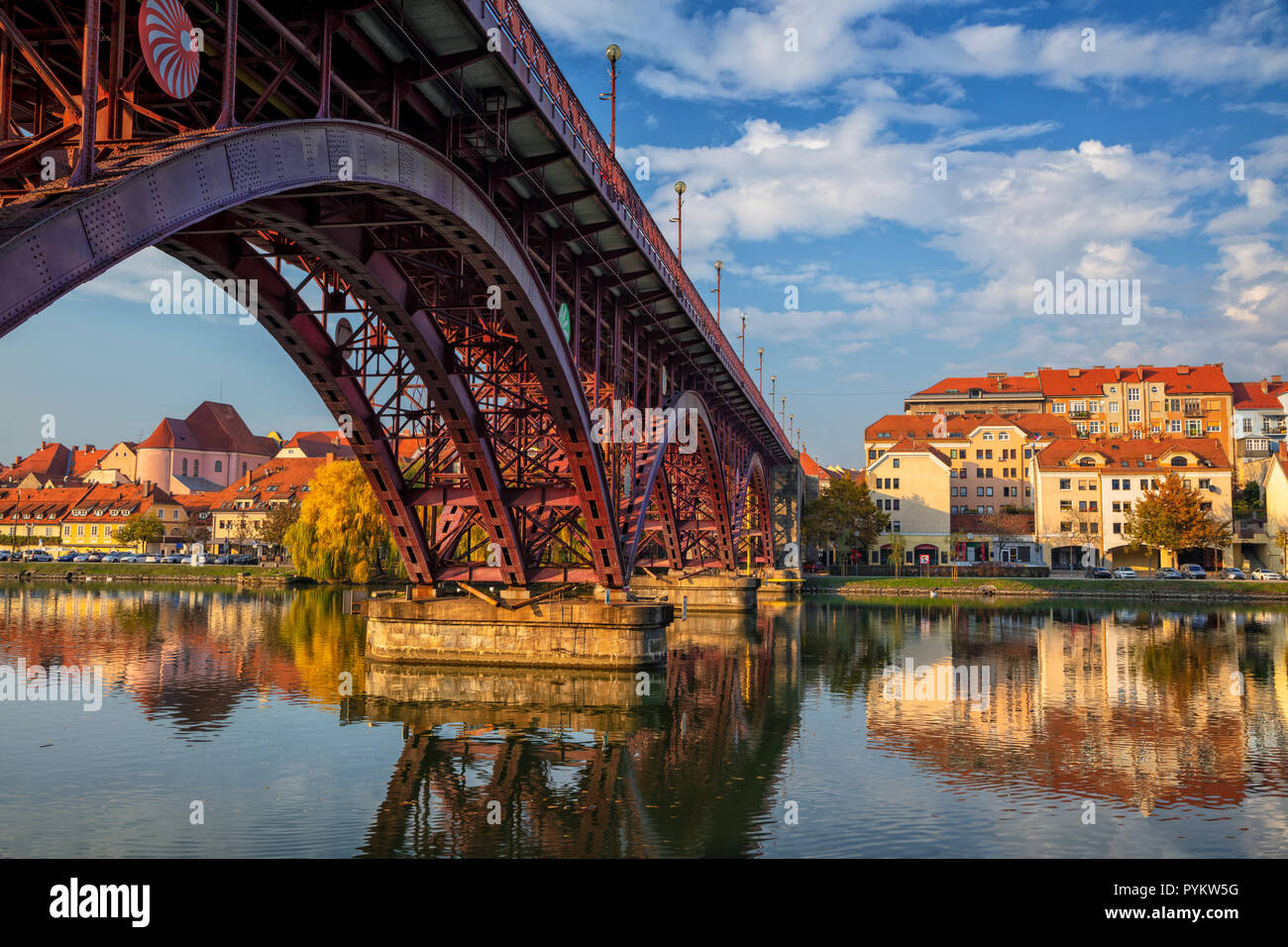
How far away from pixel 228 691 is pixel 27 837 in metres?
12.4

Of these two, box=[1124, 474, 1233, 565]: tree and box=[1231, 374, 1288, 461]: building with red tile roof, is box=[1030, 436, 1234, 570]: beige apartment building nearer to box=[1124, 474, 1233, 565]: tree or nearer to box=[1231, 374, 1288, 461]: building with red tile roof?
box=[1124, 474, 1233, 565]: tree

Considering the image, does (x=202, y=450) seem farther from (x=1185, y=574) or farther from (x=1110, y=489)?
(x=1185, y=574)

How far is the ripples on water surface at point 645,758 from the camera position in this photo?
13539 millimetres

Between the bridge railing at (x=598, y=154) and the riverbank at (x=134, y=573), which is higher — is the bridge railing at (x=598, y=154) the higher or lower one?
the higher one

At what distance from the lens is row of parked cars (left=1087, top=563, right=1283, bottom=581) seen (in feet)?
230

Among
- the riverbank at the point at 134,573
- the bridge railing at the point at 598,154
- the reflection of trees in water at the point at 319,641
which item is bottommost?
the reflection of trees in water at the point at 319,641

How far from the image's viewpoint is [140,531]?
91.2 meters

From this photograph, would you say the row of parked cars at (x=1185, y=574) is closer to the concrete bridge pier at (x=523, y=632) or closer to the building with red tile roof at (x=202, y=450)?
the concrete bridge pier at (x=523, y=632)

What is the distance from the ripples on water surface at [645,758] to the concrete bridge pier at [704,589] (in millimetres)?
17326

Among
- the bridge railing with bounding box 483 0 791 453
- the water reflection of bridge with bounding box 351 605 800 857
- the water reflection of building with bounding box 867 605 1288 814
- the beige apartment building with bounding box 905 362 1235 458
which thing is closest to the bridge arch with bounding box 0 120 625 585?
the bridge railing with bounding box 483 0 791 453

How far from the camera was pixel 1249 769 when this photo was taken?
697 inches

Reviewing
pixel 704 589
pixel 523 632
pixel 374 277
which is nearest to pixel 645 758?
pixel 523 632

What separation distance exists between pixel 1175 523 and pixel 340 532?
59.2 meters

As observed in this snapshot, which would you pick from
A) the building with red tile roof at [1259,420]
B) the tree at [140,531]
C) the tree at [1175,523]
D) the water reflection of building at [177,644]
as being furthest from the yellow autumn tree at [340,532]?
the building with red tile roof at [1259,420]
